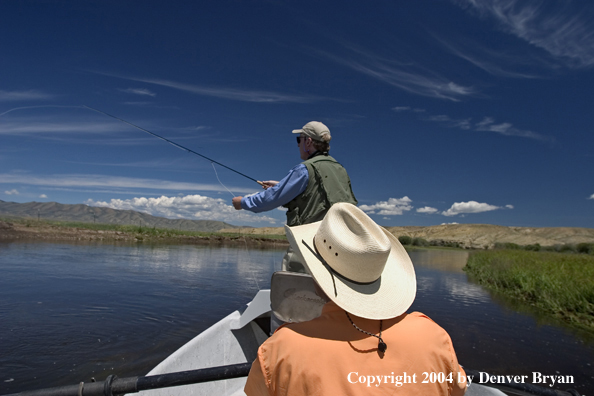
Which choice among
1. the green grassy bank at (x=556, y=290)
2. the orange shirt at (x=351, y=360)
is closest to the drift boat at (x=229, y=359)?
the orange shirt at (x=351, y=360)

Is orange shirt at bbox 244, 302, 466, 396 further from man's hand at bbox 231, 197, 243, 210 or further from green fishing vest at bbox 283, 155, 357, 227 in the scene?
man's hand at bbox 231, 197, 243, 210

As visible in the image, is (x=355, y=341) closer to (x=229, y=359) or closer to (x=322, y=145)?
(x=322, y=145)

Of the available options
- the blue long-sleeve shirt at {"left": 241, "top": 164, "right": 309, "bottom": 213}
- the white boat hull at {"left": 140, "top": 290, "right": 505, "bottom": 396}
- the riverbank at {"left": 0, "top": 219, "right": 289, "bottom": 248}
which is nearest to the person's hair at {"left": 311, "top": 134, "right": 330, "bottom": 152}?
the blue long-sleeve shirt at {"left": 241, "top": 164, "right": 309, "bottom": 213}

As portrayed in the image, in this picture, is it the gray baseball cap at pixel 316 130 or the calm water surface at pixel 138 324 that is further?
the calm water surface at pixel 138 324

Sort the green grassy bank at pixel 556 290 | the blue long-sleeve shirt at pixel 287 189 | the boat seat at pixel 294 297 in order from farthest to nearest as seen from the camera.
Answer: the green grassy bank at pixel 556 290, the blue long-sleeve shirt at pixel 287 189, the boat seat at pixel 294 297

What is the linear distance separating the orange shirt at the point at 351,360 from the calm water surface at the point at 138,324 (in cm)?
518

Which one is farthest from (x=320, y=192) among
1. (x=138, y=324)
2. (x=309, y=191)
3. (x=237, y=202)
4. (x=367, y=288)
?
(x=138, y=324)

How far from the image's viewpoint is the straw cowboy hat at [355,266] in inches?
56.1

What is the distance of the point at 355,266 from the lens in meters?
1.48

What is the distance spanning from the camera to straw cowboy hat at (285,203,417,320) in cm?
142

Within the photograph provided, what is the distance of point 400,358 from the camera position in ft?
4.24

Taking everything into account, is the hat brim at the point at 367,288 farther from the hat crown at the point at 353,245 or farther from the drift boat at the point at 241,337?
the drift boat at the point at 241,337

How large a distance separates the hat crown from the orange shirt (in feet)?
0.60

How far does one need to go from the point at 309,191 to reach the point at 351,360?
2.00 m
